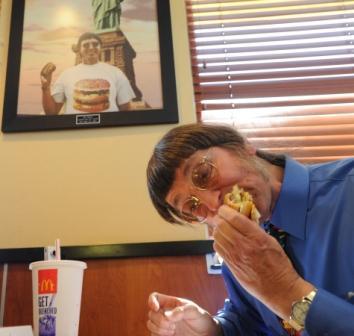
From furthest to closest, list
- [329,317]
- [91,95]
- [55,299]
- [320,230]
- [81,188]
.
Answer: [91,95]
[81,188]
[55,299]
[320,230]
[329,317]

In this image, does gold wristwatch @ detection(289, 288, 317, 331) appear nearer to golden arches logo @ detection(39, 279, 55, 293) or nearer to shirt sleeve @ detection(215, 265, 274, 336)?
shirt sleeve @ detection(215, 265, 274, 336)

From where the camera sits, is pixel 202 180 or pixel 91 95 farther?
pixel 91 95

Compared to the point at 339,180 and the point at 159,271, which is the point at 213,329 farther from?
the point at 339,180

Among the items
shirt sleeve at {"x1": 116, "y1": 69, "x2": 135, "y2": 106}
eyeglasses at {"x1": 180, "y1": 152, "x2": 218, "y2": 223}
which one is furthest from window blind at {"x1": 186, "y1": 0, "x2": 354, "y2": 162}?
eyeglasses at {"x1": 180, "y1": 152, "x2": 218, "y2": 223}

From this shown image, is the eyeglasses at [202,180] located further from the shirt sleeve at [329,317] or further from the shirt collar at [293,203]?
the shirt sleeve at [329,317]

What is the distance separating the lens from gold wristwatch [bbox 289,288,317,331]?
69 centimetres

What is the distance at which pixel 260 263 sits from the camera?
0.75 meters

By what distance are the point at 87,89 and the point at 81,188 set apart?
1.41ft

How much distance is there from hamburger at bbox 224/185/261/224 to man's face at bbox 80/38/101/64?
1.06 metres

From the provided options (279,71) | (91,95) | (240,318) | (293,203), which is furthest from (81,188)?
(279,71)

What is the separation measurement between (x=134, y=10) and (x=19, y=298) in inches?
50.8

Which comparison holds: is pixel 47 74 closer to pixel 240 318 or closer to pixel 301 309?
pixel 240 318

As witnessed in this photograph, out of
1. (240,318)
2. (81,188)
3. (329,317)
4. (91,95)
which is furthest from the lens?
(91,95)

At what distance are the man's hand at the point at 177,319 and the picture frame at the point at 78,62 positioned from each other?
752 mm
